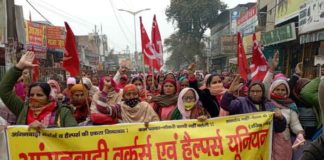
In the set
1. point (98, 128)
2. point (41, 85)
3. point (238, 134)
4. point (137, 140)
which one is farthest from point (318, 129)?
point (41, 85)

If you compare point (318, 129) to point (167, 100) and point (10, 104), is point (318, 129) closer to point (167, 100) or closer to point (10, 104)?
point (167, 100)

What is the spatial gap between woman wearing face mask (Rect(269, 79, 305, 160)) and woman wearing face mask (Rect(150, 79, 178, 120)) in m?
1.09

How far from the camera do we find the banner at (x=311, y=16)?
43.2 feet

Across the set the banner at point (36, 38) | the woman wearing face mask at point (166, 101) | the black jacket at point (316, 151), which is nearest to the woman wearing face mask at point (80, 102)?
the woman wearing face mask at point (166, 101)

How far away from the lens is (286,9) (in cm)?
2014

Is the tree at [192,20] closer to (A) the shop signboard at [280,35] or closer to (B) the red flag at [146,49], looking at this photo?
(A) the shop signboard at [280,35]

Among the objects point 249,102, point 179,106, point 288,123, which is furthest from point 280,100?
point 179,106

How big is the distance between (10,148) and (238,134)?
6.48 ft

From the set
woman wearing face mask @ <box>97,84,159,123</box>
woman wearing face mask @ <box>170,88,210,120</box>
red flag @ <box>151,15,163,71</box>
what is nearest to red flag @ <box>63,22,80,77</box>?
woman wearing face mask @ <box>97,84,159,123</box>

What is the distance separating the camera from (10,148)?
12.3 feet

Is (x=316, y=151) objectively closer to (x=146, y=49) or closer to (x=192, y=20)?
(x=146, y=49)

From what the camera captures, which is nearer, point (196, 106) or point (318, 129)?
point (196, 106)

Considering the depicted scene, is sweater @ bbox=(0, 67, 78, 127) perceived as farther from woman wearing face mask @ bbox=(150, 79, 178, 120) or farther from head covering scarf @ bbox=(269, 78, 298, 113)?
head covering scarf @ bbox=(269, 78, 298, 113)

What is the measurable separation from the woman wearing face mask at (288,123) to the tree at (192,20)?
5078cm
